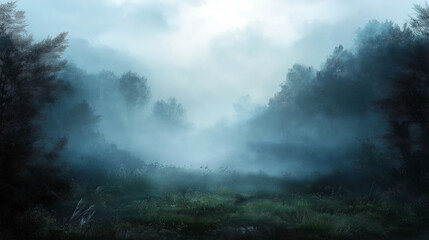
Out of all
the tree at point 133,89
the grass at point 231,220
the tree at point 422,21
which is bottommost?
the grass at point 231,220

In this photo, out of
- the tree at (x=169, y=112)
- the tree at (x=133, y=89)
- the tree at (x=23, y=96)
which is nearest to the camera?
the tree at (x=23, y=96)

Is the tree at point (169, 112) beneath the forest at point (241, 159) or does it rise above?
above

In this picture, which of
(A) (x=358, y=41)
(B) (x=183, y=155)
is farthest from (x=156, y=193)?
(A) (x=358, y=41)

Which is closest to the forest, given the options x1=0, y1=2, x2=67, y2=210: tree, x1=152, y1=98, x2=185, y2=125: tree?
x1=0, y1=2, x2=67, y2=210: tree

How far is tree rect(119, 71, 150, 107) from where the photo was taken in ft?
165

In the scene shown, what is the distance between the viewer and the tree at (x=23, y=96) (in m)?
9.56

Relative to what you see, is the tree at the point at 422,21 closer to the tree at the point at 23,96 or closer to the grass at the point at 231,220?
the grass at the point at 231,220

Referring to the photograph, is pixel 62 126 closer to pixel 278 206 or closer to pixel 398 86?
pixel 278 206

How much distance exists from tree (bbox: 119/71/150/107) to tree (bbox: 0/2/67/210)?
38263 mm

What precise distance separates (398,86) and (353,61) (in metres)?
18.0

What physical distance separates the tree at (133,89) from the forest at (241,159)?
5.95 feet

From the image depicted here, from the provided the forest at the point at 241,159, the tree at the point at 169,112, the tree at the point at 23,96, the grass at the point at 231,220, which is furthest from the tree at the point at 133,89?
the tree at the point at 23,96

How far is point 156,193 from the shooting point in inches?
724

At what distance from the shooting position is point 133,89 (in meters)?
50.7
